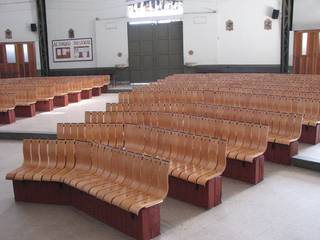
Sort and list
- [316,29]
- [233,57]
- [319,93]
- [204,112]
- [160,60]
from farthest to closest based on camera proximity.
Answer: [160,60], [233,57], [316,29], [319,93], [204,112]

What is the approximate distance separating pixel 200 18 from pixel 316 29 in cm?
483

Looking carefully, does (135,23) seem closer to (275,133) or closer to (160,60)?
(160,60)

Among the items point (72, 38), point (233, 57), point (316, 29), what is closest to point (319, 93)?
point (316, 29)

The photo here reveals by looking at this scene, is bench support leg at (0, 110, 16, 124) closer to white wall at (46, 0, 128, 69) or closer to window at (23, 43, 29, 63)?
white wall at (46, 0, 128, 69)

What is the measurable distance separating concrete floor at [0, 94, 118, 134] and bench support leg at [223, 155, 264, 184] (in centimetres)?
436

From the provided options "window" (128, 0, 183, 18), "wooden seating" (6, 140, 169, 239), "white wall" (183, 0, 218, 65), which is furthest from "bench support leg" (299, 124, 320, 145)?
"window" (128, 0, 183, 18)

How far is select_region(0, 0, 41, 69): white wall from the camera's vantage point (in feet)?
62.5

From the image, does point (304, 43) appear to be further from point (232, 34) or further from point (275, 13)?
point (232, 34)

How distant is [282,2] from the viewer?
15.6m

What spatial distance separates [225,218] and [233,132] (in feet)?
5.16

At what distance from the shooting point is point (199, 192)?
14.5 ft

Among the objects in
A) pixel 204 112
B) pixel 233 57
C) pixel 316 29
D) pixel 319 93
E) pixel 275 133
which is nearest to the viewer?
pixel 275 133

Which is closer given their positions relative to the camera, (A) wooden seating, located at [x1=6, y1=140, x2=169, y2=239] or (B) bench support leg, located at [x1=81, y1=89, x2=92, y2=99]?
(A) wooden seating, located at [x1=6, y1=140, x2=169, y2=239]

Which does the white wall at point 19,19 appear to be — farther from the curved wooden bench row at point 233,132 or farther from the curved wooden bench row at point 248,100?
the curved wooden bench row at point 233,132
